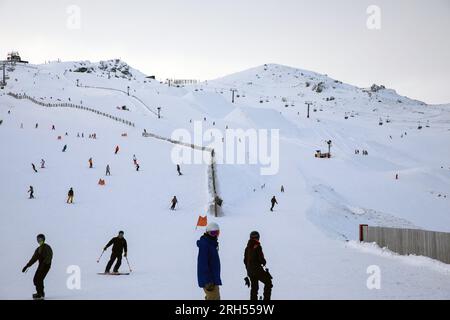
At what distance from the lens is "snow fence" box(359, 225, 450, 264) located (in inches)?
585

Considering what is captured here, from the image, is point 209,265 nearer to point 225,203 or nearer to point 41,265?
point 41,265

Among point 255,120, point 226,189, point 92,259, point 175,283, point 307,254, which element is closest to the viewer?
point 175,283

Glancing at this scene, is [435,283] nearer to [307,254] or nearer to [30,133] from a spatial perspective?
[307,254]

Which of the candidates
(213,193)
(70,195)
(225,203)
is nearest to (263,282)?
(70,195)

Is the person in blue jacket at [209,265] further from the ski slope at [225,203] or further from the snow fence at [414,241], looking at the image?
the snow fence at [414,241]

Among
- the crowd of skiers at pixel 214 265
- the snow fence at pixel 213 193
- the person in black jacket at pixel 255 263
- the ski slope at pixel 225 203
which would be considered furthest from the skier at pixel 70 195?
the person in black jacket at pixel 255 263

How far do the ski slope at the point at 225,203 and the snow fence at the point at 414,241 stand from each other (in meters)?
0.54

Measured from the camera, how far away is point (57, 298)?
390 inches

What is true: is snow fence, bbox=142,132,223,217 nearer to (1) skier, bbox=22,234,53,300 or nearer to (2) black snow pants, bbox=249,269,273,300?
(1) skier, bbox=22,234,53,300

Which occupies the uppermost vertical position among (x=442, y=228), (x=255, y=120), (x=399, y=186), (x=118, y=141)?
(x=255, y=120)

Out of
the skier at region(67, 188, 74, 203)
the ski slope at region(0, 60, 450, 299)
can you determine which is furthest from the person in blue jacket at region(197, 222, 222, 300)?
the skier at region(67, 188, 74, 203)

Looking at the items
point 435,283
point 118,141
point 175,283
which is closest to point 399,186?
point 118,141
